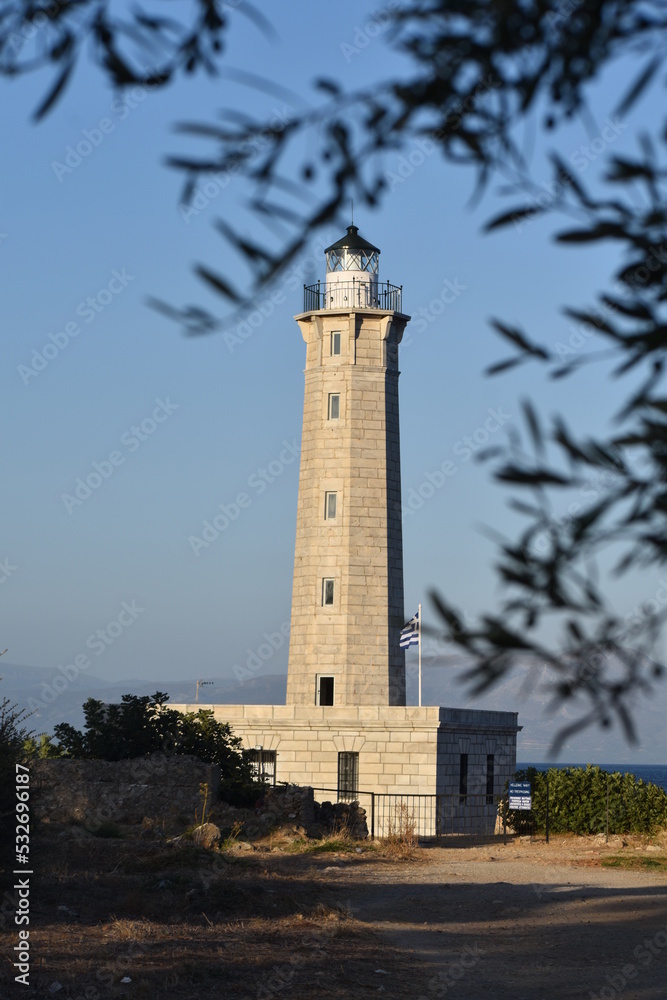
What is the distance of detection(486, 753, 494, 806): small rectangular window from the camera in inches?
1302

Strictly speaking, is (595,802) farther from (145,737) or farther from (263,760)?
A: (145,737)

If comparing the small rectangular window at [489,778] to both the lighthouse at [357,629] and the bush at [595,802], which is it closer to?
the lighthouse at [357,629]

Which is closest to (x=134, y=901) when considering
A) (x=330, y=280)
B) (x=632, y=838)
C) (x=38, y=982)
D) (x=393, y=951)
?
(x=393, y=951)

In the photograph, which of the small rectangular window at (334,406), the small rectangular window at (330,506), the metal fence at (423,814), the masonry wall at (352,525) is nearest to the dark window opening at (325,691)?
the masonry wall at (352,525)

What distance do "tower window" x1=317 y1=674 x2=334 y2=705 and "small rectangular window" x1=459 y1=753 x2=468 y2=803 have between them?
155 inches

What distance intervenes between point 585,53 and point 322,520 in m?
30.4

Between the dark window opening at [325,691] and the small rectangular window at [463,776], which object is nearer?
the small rectangular window at [463,776]

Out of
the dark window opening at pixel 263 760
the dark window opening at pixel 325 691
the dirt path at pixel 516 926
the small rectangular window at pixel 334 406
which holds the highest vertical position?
the small rectangular window at pixel 334 406

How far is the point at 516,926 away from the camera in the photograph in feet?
49.2

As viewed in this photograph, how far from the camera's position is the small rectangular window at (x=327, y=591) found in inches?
1303

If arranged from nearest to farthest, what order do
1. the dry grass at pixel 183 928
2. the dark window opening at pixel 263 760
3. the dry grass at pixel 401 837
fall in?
the dry grass at pixel 183 928
the dry grass at pixel 401 837
the dark window opening at pixel 263 760

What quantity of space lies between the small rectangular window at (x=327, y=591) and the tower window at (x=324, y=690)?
205cm

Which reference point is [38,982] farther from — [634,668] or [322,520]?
[322,520]

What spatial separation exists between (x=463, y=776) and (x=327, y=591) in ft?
20.3
